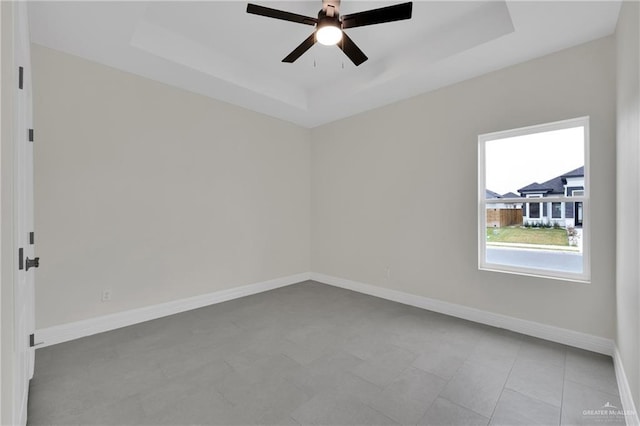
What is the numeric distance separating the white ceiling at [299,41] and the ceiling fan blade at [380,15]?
42cm

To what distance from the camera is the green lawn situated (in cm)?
291

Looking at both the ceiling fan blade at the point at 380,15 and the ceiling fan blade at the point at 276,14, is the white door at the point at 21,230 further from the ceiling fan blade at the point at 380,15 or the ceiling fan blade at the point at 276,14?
the ceiling fan blade at the point at 380,15

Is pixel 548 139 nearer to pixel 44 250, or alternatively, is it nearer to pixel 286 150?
pixel 286 150

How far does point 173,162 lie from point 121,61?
45.4 inches

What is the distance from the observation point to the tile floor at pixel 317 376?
1.82 metres

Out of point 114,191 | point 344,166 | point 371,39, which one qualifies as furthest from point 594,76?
point 114,191

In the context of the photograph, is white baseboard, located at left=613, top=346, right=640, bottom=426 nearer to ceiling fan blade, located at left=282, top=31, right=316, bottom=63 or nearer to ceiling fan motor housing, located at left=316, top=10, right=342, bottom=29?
ceiling fan motor housing, located at left=316, top=10, right=342, bottom=29

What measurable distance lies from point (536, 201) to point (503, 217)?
1.16 feet

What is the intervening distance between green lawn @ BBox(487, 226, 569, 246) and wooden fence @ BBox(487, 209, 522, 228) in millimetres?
49

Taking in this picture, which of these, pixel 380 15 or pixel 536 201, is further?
pixel 536 201

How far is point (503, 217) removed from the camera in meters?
3.28

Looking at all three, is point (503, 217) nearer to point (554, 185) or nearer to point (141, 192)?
point (554, 185)

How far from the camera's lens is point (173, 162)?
3.62 meters

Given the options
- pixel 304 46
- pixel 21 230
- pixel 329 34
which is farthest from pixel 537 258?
pixel 21 230
